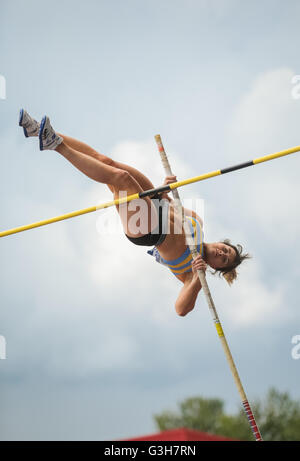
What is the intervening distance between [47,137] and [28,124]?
10.4 inches

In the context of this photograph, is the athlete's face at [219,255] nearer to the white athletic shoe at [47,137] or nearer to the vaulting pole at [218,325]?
the vaulting pole at [218,325]

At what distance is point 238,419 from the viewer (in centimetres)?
1902

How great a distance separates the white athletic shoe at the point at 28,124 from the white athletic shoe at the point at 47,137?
8.6 inches

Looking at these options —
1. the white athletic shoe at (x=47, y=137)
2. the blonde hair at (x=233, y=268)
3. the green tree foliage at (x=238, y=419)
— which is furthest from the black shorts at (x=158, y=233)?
the green tree foliage at (x=238, y=419)

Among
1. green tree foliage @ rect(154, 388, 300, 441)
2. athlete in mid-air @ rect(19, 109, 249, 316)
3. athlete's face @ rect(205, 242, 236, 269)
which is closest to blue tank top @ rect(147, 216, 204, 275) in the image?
athlete in mid-air @ rect(19, 109, 249, 316)

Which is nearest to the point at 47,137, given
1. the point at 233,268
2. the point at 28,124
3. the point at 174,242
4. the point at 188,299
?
the point at 28,124

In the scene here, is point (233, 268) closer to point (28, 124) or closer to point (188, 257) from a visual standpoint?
point (188, 257)

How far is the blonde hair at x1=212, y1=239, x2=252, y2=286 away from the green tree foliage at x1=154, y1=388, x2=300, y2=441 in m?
14.7

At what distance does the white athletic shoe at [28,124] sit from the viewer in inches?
150

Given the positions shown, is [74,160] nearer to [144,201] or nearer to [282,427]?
[144,201]

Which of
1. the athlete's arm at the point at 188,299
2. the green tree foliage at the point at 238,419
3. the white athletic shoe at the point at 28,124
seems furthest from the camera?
the green tree foliage at the point at 238,419

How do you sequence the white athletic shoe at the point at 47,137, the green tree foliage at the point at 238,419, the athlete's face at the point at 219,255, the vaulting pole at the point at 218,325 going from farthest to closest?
1. the green tree foliage at the point at 238,419
2. the athlete's face at the point at 219,255
3. the vaulting pole at the point at 218,325
4. the white athletic shoe at the point at 47,137

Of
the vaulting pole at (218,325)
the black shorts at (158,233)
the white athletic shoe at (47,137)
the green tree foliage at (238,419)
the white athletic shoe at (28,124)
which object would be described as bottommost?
the vaulting pole at (218,325)
